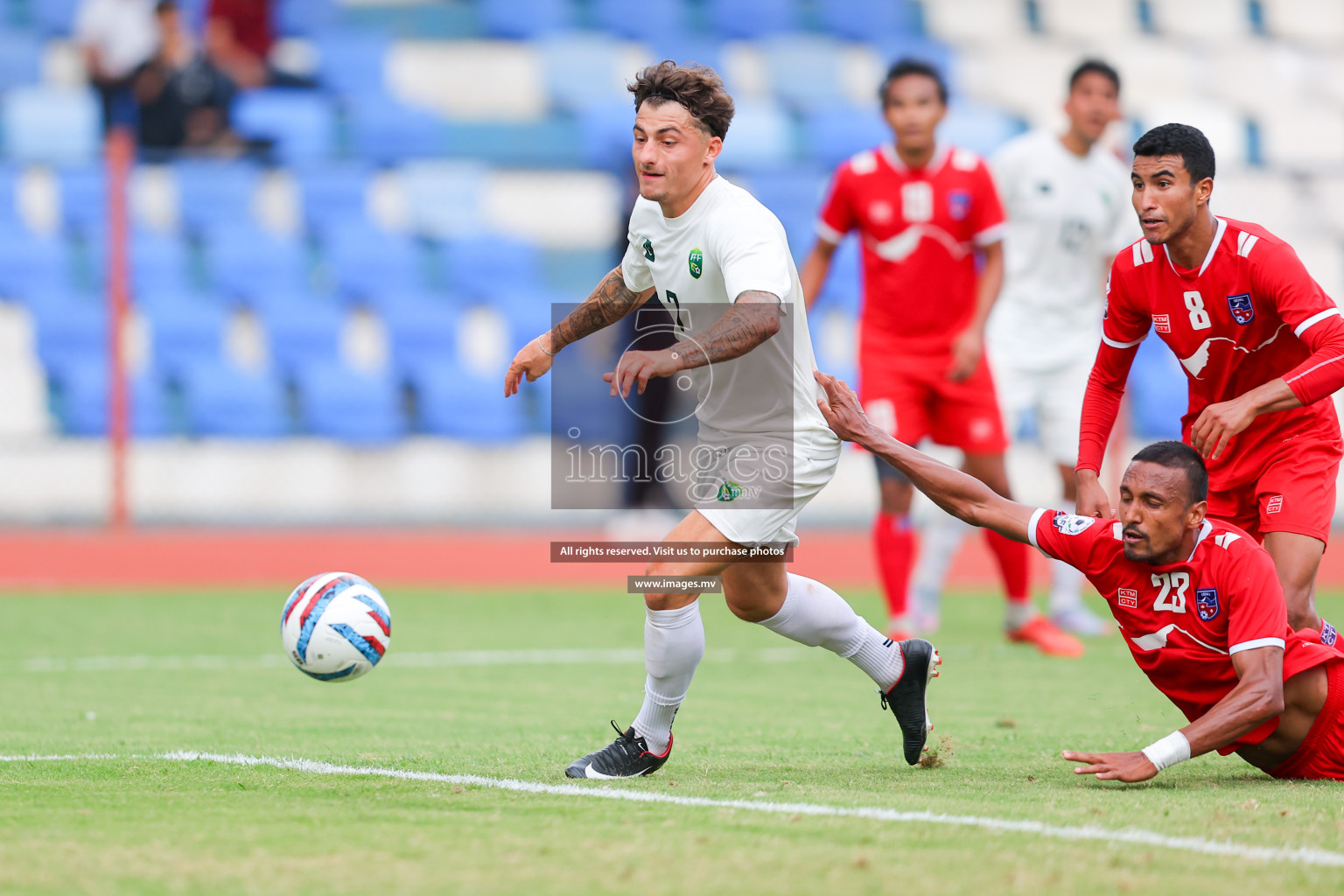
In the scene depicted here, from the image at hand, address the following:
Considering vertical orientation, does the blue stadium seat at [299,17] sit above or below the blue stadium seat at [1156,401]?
above

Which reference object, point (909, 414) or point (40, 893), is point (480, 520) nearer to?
point (909, 414)

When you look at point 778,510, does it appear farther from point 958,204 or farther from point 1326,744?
point 958,204

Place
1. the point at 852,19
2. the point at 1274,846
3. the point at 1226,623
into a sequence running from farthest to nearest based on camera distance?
1. the point at 852,19
2. the point at 1226,623
3. the point at 1274,846

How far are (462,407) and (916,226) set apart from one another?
6.59 m

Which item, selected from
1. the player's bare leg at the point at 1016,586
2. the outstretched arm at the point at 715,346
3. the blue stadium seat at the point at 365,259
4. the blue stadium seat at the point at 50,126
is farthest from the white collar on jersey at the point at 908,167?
the blue stadium seat at the point at 50,126

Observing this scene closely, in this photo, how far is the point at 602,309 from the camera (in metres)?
5.57

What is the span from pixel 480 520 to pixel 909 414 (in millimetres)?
6452

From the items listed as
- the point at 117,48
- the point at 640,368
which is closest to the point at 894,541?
the point at 640,368

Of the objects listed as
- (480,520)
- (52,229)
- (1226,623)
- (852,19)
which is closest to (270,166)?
(52,229)

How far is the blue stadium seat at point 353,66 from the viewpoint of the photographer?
17453 mm

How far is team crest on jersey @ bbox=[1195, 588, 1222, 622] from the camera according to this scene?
478cm

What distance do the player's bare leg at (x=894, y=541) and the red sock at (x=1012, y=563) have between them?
489 mm

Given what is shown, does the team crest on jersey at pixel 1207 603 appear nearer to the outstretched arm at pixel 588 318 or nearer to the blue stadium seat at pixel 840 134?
the outstretched arm at pixel 588 318

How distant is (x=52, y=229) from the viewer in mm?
15023
